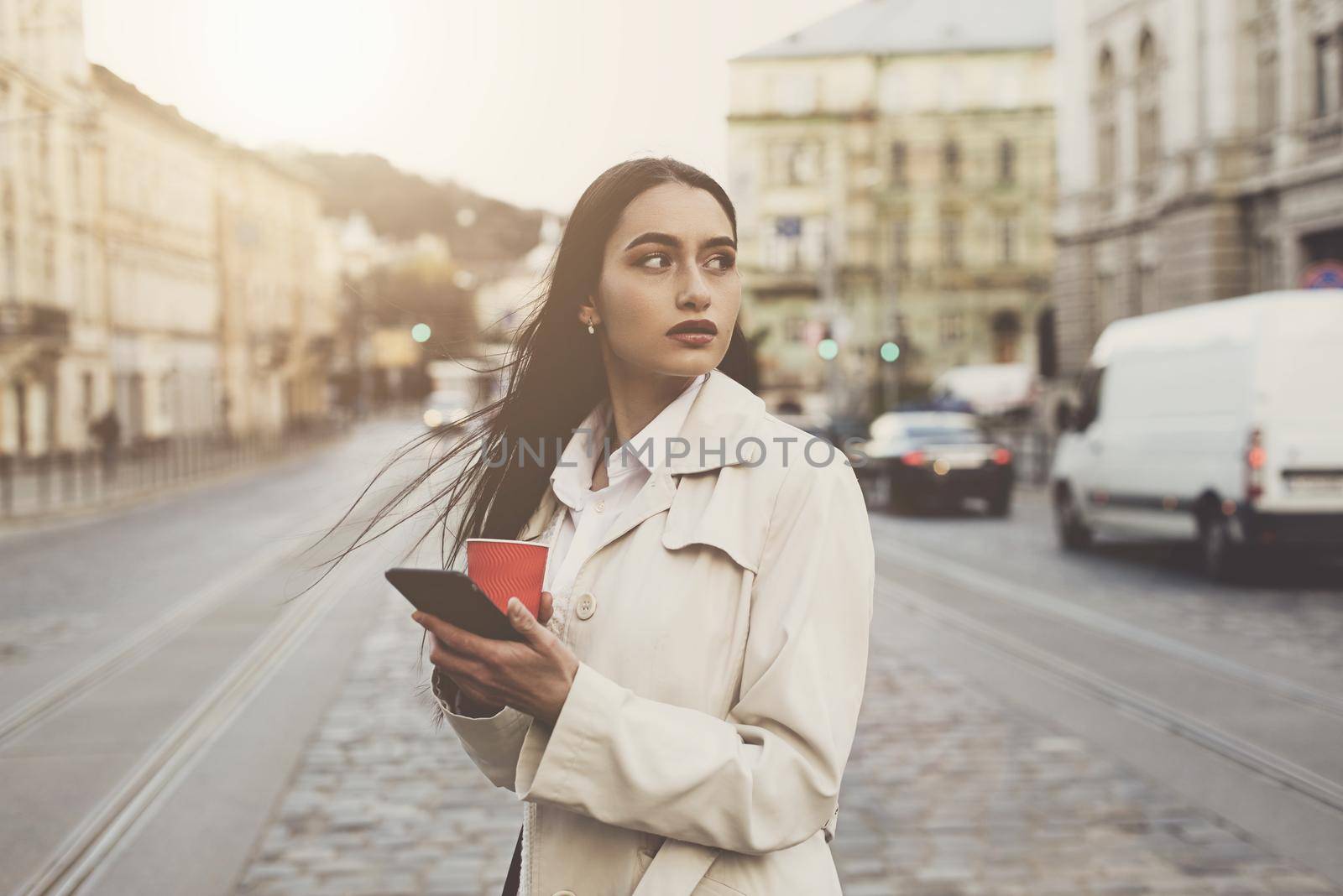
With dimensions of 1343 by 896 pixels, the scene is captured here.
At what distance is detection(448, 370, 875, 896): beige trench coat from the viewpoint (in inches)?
71.9

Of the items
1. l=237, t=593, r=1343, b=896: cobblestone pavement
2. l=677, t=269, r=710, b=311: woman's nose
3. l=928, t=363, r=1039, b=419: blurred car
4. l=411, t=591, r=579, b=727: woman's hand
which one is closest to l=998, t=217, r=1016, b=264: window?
l=928, t=363, r=1039, b=419: blurred car

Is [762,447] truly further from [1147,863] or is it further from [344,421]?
[344,421]

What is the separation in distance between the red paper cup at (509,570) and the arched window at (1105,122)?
40894 mm

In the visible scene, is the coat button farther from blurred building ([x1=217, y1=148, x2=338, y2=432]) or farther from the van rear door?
blurred building ([x1=217, y1=148, x2=338, y2=432])

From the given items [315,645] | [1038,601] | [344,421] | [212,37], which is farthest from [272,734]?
[344,421]

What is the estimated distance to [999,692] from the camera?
7.96m

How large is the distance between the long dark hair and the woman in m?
0.02

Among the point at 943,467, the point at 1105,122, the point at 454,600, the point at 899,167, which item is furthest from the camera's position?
the point at 899,167

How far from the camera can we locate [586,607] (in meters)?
1.96

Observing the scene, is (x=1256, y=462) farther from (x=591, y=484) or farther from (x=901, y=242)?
(x=901, y=242)

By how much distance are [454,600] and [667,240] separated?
0.62 m

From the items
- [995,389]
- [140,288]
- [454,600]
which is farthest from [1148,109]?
[454,600]

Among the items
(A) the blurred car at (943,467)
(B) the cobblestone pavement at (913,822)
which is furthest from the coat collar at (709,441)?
(A) the blurred car at (943,467)

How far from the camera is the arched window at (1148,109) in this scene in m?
37.2
